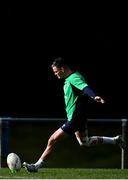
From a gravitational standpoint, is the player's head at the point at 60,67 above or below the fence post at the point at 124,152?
above

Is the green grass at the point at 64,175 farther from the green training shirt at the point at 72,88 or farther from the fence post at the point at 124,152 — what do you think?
the fence post at the point at 124,152

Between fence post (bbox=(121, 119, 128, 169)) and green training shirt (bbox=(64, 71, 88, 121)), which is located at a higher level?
green training shirt (bbox=(64, 71, 88, 121))

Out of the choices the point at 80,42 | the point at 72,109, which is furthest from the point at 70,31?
the point at 72,109

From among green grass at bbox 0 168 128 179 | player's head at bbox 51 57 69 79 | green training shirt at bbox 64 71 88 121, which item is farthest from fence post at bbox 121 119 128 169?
player's head at bbox 51 57 69 79

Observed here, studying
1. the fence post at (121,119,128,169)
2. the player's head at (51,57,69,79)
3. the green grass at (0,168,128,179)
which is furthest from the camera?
the fence post at (121,119,128,169)

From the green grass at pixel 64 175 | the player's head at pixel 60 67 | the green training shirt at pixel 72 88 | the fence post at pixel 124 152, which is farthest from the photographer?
the fence post at pixel 124 152

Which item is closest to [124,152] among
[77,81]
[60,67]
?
[60,67]

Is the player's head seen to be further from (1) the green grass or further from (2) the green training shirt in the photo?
(1) the green grass

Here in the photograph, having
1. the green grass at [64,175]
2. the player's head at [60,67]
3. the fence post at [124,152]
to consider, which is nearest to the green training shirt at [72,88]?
the player's head at [60,67]

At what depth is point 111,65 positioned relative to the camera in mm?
37781

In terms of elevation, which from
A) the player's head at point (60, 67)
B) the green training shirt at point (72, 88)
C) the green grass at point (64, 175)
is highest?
the player's head at point (60, 67)

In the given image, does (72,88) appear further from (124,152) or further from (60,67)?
(124,152)

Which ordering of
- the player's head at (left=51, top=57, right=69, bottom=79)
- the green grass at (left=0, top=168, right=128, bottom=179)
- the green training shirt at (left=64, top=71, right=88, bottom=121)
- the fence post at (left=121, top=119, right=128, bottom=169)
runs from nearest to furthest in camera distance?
the green grass at (left=0, top=168, right=128, bottom=179) < the green training shirt at (left=64, top=71, right=88, bottom=121) < the player's head at (left=51, top=57, right=69, bottom=79) < the fence post at (left=121, top=119, right=128, bottom=169)

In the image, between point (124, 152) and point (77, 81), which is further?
point (124, 152)
